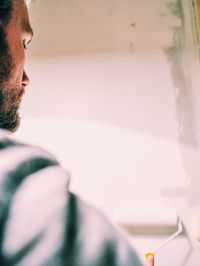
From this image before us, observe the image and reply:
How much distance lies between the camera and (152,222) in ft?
3.16

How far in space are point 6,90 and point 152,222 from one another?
0.52 meters


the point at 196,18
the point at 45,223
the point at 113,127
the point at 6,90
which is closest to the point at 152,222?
the point at 113,127

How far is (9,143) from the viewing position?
2.20 feet

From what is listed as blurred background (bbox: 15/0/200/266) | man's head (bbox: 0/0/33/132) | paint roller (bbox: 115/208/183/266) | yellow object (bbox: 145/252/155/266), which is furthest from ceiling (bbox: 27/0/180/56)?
yellow object (bbox: 145/252/155/266)

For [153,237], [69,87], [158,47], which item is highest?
[158,47]

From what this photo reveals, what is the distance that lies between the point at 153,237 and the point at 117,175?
0.19 m

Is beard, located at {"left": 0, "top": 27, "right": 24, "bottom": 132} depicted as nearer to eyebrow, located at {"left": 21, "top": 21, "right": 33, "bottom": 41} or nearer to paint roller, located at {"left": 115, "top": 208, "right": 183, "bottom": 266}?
eyebrow, located at {"left": 21, "top": 21, "right": 33, "bottom": 41}

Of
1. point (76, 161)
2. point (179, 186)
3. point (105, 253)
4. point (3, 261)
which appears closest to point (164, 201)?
point (179, 186)

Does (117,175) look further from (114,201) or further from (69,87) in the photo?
(69,87)

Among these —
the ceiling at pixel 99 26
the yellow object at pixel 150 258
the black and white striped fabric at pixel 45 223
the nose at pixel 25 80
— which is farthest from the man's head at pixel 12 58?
the yellow object at pixel 150 258

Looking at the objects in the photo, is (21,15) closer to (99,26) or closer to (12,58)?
(12,58)

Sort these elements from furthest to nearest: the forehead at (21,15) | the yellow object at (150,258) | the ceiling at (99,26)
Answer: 1. the ceiling at (99,26)
2. the forehead at (21,15)
3. the yellow object at (150,258)

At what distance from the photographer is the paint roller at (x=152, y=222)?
3.14ft

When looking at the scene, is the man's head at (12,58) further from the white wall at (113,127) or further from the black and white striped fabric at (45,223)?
the black and white striped fabric at (45,223)
